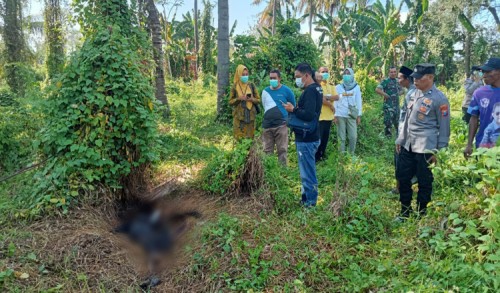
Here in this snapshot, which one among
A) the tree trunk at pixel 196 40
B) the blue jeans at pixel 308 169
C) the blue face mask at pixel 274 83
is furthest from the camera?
the tree trunk at pixel 196 40

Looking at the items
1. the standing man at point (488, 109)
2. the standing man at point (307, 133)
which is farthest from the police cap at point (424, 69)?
the standing man at point (307, 133)

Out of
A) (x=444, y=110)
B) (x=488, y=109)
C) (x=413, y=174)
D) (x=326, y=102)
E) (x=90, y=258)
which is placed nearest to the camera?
(x=90, y=258)

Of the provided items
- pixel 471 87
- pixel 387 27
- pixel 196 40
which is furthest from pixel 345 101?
pixel 196 40

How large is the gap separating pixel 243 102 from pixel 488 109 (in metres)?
3.52

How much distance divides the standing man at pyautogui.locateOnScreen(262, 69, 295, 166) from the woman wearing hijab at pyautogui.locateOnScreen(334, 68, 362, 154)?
4.20 ft

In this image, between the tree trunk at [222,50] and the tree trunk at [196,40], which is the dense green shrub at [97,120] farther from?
the tree trunk at [196,40]

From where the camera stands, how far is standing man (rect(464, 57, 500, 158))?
358cm

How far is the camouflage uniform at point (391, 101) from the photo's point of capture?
704 cm

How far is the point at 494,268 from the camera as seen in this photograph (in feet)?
7.65

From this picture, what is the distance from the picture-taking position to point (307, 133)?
403 centimetres

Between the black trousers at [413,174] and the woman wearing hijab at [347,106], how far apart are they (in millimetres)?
2094

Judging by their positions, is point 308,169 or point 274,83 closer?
point 308,169

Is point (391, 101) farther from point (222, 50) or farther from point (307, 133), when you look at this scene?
point (222, 50)

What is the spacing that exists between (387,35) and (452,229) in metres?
17.0
